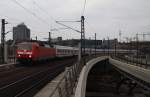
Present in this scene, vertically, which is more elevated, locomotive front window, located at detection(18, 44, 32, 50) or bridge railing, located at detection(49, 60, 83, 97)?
locomotive front window, located at detection(18, 44, 32, 50)

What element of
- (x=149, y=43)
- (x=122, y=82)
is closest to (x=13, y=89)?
(x=122, y=82)

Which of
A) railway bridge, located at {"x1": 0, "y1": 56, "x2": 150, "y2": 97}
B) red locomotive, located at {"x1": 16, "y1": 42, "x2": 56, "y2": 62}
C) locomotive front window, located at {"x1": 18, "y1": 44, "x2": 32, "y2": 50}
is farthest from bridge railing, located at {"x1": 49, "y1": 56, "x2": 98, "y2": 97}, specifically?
locomotive front window, located at {"x1": 18, "y1": 44, "x2": 32, "y2": 50}

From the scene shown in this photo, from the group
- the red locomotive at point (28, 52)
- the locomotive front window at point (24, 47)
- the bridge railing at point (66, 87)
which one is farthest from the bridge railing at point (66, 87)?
the locomotive front window at point (24, 47)

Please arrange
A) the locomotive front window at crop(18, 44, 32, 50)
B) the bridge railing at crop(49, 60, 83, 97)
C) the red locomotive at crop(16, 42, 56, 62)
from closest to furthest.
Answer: the bridge railing at crop(49, 60, 83, 97) → the red locomotive at crop(16, 42, 56, 62) → the locomotive front window at crop(18, 44, 32, 50)

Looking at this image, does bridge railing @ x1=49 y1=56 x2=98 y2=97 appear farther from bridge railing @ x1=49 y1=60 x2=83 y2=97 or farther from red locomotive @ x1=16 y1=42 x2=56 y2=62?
red locomotive @ x1=16 y1=42 x2=56 y2=62

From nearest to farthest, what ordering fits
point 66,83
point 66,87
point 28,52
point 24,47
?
1. point 66,87
2. point 66,83
3. point 28,52
4. point 24,47

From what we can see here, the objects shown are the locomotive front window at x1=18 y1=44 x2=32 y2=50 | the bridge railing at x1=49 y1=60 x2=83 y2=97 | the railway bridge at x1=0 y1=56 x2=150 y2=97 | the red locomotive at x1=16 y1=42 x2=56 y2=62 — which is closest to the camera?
the bridge railing at x1=49 y1=60 x2=83 y2=97

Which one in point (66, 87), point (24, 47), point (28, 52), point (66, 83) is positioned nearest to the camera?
point (66, 87)

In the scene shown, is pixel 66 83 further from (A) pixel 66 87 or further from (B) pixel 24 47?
(B) pixel 24 47

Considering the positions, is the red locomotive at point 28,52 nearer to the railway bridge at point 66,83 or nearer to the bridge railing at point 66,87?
the railway bridge at point 66,83

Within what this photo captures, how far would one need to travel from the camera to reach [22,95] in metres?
19.2

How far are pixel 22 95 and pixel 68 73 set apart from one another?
8.95 ft

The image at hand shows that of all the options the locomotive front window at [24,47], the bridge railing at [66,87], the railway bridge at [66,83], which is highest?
the locomotive front window at [24,47]

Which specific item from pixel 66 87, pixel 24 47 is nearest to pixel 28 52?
pixel 24 47
